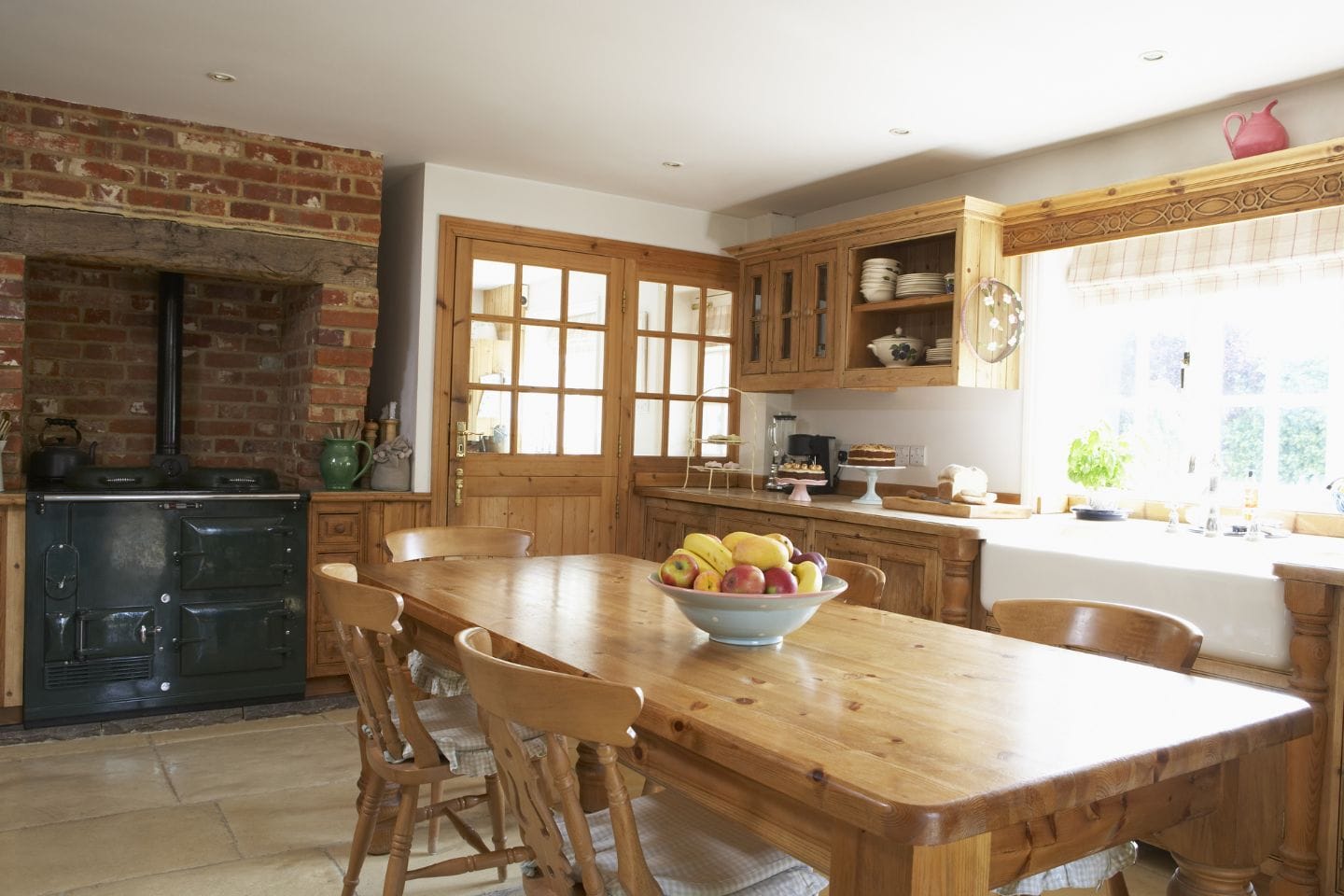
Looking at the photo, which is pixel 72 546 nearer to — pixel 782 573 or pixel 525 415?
pixel 525 415

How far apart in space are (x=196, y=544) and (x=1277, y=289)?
4226 mm

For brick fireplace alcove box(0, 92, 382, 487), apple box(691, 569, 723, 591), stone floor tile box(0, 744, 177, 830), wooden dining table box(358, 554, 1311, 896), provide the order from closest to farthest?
wooden dining table box(358, 554, 1311, 896)
apple box(691, 569, 723, 591)
stone floor tile box(0, 744, 177, 830)
brick fireplace alcove box(0, 92, 382, 487)

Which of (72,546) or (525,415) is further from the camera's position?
(525,415)

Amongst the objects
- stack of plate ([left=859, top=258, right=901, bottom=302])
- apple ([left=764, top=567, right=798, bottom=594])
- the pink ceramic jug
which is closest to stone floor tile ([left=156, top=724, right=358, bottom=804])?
apple ([left=764, top=567, right=798, bottom=594])

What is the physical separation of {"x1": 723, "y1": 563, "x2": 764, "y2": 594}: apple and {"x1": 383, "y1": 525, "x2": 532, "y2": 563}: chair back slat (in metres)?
1.62

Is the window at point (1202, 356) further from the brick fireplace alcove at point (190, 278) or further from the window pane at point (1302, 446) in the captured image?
the brick fireplace alcove at point (190, 278)

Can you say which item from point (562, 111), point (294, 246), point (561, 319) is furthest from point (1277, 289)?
point (294, 246)

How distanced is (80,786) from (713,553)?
2.62 m

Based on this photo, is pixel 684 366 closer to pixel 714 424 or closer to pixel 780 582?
pixel 714 424

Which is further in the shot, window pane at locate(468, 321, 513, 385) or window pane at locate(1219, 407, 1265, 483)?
window pane at locate(468, 321, 513, 385)

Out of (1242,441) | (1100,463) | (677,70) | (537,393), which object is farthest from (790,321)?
(1242,441)

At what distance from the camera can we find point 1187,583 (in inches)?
117

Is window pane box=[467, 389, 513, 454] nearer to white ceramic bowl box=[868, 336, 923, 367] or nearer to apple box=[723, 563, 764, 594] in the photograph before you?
white ceramic bowl box=[868, 336, 923, 367]

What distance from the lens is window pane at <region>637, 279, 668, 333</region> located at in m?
5.44
